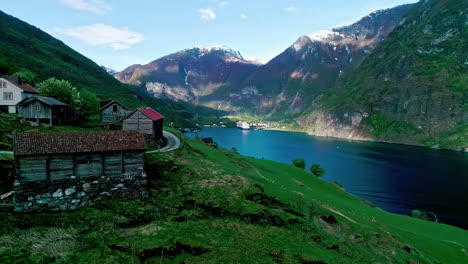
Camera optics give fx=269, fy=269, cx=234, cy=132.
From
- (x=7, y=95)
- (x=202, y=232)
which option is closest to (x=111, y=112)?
(x=7, y=95)

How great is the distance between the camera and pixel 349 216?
145ft

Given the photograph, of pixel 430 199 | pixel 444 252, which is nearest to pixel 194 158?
pixel 444 252

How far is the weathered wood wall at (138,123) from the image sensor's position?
55125 mm

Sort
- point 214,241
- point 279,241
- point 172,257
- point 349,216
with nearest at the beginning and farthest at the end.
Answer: point 172,257 → point 214,241 → point 279,241 → point 349,216

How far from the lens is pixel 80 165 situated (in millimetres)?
28750

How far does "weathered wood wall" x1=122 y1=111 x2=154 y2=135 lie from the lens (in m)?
55.1

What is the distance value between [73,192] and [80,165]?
287 centimetres

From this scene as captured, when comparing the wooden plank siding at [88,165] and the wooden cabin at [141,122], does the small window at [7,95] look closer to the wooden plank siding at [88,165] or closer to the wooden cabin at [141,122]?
the wooden cabin at [141,122]

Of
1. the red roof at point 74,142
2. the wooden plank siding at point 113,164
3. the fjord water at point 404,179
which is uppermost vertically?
the red roof at point 74,142

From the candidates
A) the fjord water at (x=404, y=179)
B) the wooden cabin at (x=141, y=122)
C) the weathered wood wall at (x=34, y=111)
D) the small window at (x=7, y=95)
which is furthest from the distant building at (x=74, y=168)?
the fjord water at (x=404, y=179)

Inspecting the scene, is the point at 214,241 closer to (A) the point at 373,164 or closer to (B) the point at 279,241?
(B) the point at 279,241

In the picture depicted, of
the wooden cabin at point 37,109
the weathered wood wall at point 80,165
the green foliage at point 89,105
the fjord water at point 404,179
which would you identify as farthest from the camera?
the green foliage at point 89,105

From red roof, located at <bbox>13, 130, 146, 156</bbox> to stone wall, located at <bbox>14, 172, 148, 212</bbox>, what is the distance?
3075 millimetres

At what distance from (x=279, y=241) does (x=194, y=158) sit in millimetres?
28262
